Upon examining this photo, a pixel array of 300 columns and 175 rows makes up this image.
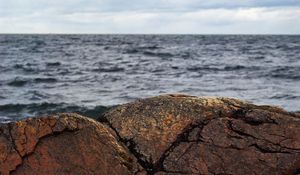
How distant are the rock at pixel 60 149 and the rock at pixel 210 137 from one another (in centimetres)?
26

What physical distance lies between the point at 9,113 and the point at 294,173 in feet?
33.8

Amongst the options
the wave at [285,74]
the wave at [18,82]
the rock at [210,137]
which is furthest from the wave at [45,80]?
the rock at [210,137]

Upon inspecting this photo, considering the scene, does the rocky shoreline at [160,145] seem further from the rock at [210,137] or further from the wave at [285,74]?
the wave at [285,74]

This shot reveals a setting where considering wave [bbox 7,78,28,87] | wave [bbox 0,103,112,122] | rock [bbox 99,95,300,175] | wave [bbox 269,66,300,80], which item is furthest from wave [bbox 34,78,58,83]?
rock [bbox 99,95,300,175]

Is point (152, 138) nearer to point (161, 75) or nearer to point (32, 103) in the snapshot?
point (32, 103)

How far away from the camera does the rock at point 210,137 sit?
497cm

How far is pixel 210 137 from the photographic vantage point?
16.8 ft

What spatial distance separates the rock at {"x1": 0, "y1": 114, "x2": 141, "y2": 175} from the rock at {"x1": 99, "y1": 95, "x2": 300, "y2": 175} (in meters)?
0.26

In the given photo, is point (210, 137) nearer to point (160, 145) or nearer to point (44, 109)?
point (160, 145)

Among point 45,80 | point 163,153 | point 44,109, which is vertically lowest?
point 45,80

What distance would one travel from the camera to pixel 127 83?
21938 millimetres

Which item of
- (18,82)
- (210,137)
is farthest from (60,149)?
(18,82)

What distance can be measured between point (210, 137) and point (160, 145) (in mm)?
532

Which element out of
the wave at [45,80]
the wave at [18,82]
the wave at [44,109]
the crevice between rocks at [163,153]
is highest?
the crevice between rocks at [163,153]
